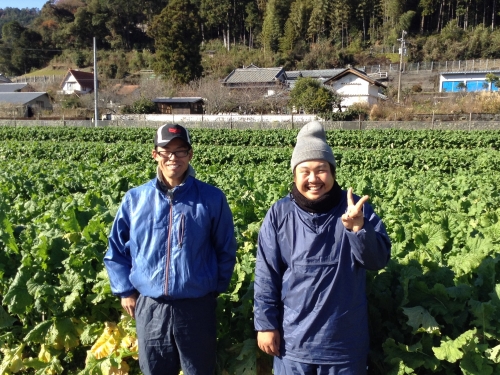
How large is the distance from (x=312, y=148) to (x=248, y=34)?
92.7 meters

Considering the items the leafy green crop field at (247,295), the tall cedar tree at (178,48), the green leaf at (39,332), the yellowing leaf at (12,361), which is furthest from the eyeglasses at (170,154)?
the tall cedar tree at (178,48)

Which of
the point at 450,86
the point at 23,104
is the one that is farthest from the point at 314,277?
the point at 450,86

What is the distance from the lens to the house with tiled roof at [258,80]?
1959 inches

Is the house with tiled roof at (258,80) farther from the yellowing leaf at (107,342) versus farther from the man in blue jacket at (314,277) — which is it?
the man in blue jacket at (314,277)

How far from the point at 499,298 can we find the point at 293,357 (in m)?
1.32

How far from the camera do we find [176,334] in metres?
2.78

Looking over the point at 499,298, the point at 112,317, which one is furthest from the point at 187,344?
the point at 499,298

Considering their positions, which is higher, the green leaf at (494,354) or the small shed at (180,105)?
the small shed at (180,105)

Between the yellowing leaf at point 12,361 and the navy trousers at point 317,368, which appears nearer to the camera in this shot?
the navy trousers at point 317,368

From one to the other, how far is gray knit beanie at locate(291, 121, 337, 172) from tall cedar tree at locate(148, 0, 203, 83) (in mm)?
55688

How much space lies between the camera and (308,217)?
250 cm

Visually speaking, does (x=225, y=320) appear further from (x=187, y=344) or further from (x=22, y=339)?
(x=22, y=339)

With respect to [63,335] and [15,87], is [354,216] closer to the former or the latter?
[63,335]

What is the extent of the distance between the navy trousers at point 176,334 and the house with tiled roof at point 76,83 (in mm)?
68357
